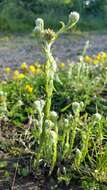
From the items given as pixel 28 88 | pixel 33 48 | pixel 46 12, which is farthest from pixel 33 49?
pixel 28 88

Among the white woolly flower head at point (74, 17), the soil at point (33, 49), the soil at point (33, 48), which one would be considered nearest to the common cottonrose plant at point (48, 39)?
the white woolly flower head at point (74, 17)

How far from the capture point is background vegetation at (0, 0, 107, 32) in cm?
1609

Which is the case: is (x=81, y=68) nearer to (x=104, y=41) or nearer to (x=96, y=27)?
(x=104, y=41)

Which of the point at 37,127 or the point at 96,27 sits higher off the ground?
the point at 96,27

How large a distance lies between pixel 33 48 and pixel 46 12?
20.4ft

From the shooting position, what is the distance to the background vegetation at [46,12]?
16094 millimetres

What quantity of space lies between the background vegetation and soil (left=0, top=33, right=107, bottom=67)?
5.65 ft

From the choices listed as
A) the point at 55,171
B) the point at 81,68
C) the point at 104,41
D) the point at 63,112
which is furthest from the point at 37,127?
the point at 104,41

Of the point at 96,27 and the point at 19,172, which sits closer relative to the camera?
the point at 19,172

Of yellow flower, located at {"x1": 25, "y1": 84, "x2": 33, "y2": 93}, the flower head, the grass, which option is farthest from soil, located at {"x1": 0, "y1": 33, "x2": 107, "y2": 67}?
the flower head

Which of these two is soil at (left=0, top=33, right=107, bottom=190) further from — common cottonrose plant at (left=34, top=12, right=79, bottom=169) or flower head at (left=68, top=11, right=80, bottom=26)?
flower head at (left=68, top=11, right=80, bottom=26)

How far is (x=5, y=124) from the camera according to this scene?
384cm

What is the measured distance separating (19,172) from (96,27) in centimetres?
1450

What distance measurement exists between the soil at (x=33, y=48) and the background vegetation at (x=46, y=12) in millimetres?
1722
